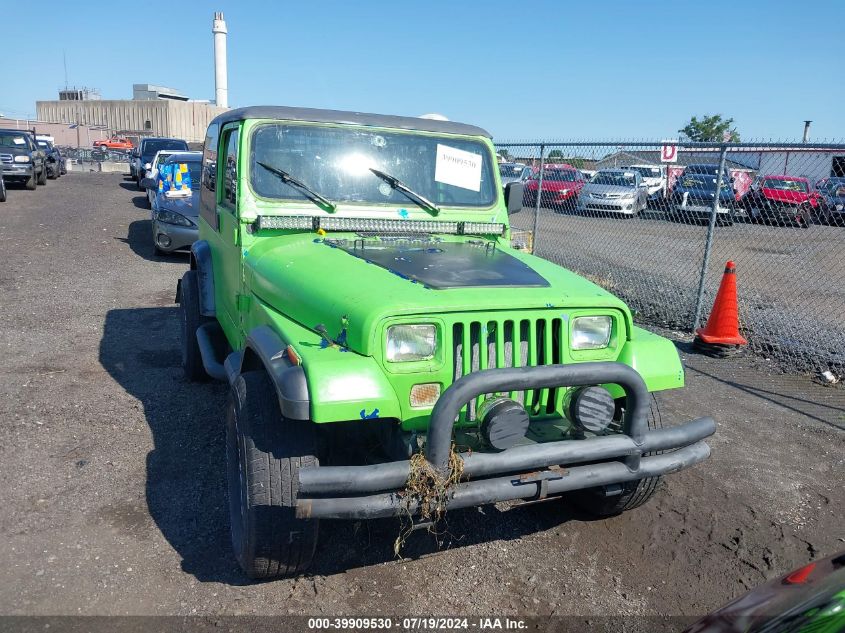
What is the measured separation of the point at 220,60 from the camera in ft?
196

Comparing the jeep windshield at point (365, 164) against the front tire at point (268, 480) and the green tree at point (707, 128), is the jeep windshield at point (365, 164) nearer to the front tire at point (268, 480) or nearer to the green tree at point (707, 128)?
the front tire at point (268, 480)

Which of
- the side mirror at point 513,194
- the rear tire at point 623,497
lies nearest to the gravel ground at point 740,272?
the side mirror at point 513,194

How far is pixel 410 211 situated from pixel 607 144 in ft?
15.2

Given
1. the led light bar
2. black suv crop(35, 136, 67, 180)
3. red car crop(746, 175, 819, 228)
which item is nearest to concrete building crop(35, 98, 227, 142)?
black suv crop(35, 136, 67, 180)

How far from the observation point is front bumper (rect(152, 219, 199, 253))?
10.2 meters

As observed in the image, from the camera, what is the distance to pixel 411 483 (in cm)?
252

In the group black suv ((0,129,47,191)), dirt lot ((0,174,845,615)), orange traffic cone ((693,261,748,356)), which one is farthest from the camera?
black suv ((0,129,47,191))

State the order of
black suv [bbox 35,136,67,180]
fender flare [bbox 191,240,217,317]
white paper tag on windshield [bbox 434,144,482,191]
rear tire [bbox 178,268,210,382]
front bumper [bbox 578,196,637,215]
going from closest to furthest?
white paper tag on windshield [bbox 434,144,482,191] → fender flare [bbox 191,240,217,317] → rear tire [bbox 178,268,210,382] → front bumper [bbox 578,196,637,215] → black suv [bbox 35,136,67,180]

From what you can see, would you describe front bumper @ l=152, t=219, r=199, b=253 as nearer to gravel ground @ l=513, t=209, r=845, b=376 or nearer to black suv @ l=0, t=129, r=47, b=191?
gravel ground @ l=513, t=209, r=845, b=376

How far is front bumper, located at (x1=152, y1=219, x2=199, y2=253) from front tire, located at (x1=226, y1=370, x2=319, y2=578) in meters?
7.84

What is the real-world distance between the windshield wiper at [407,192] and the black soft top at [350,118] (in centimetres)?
32

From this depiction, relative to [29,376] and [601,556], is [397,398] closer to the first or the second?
[601,556]

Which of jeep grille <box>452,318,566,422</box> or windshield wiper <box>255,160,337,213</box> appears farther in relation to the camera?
windshield wiper <box>255,160,337,213</box>

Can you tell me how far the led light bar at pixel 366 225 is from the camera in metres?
3.84
